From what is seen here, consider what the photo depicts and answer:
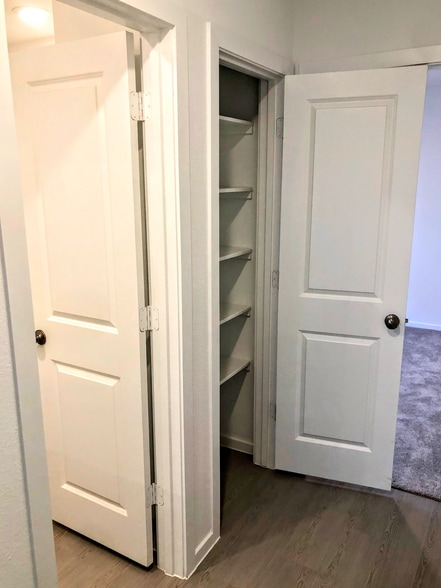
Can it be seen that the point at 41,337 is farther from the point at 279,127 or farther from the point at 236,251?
the point at 279,127

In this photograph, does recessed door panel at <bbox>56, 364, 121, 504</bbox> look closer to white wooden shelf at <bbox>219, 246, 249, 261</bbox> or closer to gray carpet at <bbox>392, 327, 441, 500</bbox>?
white wooden shelf at <bbox>219, 246, 249, 261</bbox>

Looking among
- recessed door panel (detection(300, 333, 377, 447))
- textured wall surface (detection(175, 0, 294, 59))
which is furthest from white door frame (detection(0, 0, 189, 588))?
recessed door panel (detection(300, 333, 377, 447))

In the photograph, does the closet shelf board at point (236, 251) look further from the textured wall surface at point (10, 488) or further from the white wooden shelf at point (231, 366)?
the textured wall surface at point (10, 488)

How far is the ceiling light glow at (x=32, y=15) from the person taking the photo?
2159 millimetres

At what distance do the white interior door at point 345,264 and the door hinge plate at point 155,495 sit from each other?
0.89 m

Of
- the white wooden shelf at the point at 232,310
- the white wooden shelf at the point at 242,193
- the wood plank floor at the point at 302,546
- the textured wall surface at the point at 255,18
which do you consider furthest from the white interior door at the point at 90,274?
the white wooden shelf at the point at 242,193

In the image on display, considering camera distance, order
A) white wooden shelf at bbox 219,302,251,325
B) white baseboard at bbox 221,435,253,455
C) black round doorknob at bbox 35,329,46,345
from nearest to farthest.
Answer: black round doorknob at bbox 35,329,46,345, white wooden shelf at bbox 219,302,251,325, white baseboard at bbox 221,435,253,455

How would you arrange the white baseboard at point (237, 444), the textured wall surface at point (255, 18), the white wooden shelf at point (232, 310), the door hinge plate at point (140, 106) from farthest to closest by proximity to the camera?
the white baseboard at point (237, 444)
the white wooden shelf at point (232, 310)
the textured wall surface at point (255, 18)
the door hinge plate at point (140, 106)

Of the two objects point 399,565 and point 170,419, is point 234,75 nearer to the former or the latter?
point 170,419

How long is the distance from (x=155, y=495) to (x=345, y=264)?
4.47 feet

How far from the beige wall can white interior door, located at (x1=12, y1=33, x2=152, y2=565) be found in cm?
114

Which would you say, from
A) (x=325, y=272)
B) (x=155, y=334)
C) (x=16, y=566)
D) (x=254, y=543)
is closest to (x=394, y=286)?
(x=325, y=272)

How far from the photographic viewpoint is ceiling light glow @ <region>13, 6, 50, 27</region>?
85.0 inches

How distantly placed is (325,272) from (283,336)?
41 centimetres
